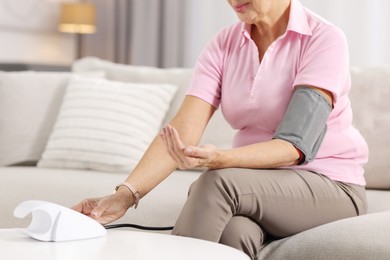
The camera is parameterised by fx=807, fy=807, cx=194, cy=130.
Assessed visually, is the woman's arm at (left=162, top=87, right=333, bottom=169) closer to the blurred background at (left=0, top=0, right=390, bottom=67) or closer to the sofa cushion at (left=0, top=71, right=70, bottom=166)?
the sofa cushion at (left=0, top=71, right=70, bottom=166)

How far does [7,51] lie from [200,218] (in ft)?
13.2

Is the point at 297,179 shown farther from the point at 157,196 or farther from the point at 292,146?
the point at 157,196

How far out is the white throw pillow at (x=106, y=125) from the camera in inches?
110

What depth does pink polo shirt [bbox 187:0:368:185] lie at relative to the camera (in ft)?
6.07

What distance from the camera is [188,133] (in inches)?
77.2

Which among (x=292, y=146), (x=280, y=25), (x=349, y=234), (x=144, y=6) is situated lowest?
(x=144, y=6)

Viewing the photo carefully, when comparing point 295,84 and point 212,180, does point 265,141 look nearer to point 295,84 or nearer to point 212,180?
point 295,84

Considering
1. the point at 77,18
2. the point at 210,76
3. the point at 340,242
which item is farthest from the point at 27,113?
the point at 77,18

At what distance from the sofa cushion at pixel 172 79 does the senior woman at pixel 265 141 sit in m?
0.73

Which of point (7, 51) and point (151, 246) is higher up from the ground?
point (151, 246)

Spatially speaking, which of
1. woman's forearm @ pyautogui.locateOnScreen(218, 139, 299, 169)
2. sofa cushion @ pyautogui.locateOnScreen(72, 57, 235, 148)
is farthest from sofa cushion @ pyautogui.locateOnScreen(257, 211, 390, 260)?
sofa cushion @ pyautogui.locateOnScreen(72, 57, 235, 148)

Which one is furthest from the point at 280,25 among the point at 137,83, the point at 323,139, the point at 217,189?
the point at 137,83

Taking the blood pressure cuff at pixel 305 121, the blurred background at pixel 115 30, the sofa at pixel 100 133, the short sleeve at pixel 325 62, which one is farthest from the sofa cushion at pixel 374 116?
the blurred background at pixel 115 30

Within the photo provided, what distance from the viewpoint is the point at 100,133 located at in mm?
2816
